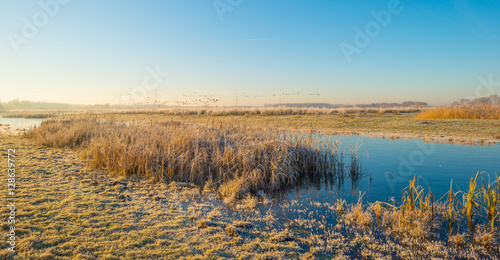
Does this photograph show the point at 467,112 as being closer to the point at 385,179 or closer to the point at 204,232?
the point at 385,179

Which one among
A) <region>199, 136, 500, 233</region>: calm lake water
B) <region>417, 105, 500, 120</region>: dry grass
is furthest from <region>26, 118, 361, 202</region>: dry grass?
<region>417, 105, 500, 120</region>: dry grass

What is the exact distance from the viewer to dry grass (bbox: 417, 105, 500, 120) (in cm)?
2346

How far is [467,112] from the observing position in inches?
973

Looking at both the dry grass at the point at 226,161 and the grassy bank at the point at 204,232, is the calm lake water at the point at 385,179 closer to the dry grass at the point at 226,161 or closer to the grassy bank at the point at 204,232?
the grassy bank at the point at 204,232

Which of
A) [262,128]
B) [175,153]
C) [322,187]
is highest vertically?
[262,128]

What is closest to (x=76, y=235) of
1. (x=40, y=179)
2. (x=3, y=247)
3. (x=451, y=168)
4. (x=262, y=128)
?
(x=3, y=247)

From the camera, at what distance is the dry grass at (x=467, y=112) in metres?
23.5

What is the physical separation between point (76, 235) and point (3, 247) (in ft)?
2.99

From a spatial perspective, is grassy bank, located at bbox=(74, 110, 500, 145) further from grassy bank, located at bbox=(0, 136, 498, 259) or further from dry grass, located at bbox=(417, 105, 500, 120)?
grassy bank, located at bbox=(0, 136, 498, 259)

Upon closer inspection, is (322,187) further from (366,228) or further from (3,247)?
(3,247)

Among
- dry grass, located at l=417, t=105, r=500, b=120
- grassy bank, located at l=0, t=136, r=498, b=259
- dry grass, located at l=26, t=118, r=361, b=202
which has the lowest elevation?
grassy bank, located at l=0, t=136, r=498, b=259

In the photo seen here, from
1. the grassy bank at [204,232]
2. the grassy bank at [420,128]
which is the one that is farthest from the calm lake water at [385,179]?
the grassy bank at [420,128]

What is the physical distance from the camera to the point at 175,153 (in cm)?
912

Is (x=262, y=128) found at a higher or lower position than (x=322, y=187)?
higher
